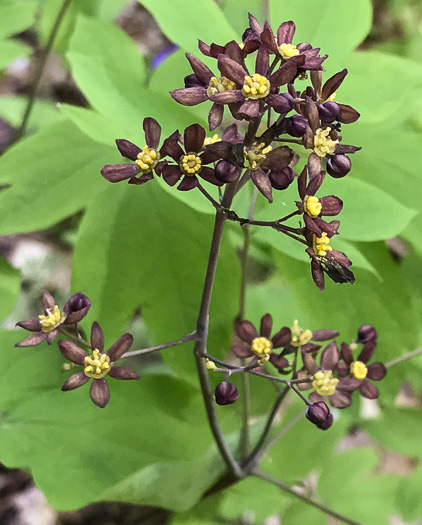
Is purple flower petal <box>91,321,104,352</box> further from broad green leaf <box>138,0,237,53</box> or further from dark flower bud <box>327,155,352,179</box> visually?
broad green leaf <box>138,0,237,53</box>

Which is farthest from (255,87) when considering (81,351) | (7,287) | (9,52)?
(9,52)

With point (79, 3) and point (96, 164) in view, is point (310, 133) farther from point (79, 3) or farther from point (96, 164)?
point (79, 3)

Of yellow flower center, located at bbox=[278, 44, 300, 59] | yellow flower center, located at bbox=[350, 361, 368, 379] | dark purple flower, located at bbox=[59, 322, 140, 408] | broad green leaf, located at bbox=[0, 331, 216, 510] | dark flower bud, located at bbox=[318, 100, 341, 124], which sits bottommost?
broad green leaf, located at bbox=[0, 331, 216, 510]

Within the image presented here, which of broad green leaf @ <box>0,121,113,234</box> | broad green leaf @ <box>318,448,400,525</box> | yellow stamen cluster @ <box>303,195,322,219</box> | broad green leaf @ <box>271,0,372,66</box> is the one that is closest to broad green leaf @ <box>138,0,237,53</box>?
broad green leaf @ <box>271,0,372,66</box>

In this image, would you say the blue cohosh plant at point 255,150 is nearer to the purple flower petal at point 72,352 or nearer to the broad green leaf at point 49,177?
the purple flower petal at point 72,352

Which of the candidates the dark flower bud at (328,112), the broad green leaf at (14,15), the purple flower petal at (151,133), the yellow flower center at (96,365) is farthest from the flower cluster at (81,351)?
the broad green leaf at (14,15)
